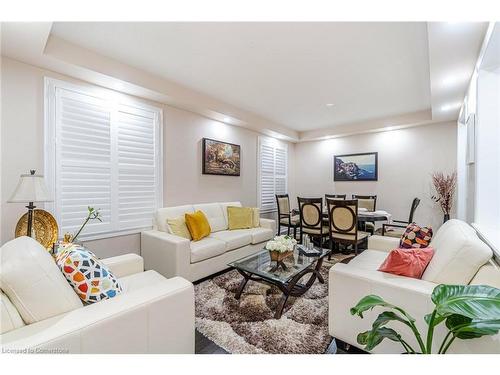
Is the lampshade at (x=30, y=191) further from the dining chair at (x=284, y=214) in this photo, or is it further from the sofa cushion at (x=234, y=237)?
the dining chair at (x=284, y=214)

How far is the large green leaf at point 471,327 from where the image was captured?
0.91 m

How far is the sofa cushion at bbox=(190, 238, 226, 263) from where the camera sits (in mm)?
2764

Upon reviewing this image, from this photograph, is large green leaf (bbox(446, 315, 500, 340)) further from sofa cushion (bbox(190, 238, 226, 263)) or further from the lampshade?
the lampshade

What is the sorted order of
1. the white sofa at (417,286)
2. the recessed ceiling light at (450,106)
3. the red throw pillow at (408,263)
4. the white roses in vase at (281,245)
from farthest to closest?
the recessed ceiling light at (450,106) → the white roses in vase at (281,245) → the red throw pillow at (408,263) → the white sofa at (417,286)

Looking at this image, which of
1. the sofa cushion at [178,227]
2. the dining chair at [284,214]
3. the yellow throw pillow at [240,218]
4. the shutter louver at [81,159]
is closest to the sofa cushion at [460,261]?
the sofa cushion at [178,227]

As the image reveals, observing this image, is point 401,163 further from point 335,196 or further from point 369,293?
point 369,293

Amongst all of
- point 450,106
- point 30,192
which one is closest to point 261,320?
point 30,192

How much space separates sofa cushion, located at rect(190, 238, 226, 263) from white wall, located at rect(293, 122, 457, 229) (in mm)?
3636

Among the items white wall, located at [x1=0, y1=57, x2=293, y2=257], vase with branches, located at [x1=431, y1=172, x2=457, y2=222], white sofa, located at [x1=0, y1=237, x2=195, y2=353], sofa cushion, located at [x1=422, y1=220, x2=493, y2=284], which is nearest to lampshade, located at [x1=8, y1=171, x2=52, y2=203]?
white wall, located at [x1=0, y1=57, x2=293, y2=257]

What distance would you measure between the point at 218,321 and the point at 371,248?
1.82m

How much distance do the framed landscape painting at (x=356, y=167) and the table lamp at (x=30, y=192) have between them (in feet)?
17.4

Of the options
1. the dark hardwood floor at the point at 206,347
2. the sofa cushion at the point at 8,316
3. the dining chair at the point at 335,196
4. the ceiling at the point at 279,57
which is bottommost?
the dark hardwood floor at the point at 206,347

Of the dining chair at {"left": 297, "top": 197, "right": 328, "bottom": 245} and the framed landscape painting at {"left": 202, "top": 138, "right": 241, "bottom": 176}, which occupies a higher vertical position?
the framed landscape painting at {"left": 202, "top": 138, "right": 241, "bottom": 176}
